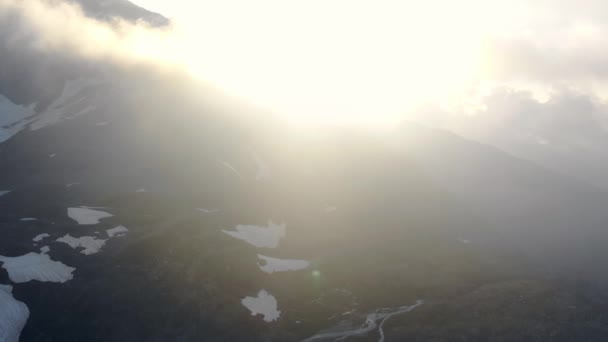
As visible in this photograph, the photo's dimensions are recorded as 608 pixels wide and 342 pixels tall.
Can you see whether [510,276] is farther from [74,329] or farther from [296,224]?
[74,329]

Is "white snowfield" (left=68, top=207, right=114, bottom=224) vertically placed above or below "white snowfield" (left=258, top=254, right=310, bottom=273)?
below

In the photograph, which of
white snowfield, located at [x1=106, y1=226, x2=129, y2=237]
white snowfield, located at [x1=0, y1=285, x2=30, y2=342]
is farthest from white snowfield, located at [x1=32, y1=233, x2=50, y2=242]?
white snowfield, located at [x1=0, y1=285, x2=30, y2=342]

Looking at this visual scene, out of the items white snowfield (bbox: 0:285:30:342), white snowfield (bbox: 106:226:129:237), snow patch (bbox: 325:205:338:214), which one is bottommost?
white snowfield (bbox: 0:285:30:342)

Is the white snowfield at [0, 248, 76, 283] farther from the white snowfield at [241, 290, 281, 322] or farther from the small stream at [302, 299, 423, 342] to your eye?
the small stream at [302, 299, 423, 342]

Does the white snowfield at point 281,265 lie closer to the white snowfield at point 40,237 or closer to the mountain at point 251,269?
the mountain at point 251,269

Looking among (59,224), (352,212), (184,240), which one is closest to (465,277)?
(352,212)

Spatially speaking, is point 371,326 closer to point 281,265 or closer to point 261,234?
point 281,265
